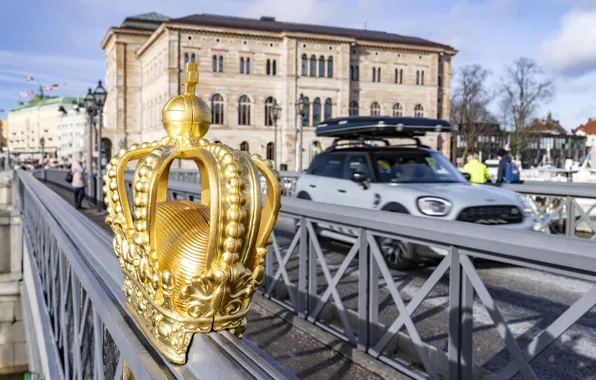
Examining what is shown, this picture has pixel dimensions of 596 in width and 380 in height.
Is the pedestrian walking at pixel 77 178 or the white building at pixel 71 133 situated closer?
the pedestrian walking at pixel 77 178

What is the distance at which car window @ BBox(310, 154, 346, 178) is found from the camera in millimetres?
9961

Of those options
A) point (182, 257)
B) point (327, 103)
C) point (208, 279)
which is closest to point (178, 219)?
point (182, 257)

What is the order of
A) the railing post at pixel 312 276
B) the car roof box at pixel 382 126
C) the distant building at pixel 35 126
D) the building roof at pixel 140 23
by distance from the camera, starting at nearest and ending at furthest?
the railing post at pixel 312 276, the car roof box at pixel 382 126, the building roof at pixel 140 23, the distant building at pixel 35 126

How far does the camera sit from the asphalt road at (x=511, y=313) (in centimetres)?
452

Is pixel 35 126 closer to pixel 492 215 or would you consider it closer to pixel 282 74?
pixel 282 74

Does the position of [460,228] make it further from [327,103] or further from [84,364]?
[327,103]

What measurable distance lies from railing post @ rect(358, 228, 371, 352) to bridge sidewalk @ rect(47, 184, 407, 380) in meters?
0.11

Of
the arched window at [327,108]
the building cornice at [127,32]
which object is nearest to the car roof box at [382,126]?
the arched window at [327,108]

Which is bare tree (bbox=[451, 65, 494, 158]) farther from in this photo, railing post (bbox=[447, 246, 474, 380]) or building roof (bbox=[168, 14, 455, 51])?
railing post (bbox=[447, 246, 474, 380])

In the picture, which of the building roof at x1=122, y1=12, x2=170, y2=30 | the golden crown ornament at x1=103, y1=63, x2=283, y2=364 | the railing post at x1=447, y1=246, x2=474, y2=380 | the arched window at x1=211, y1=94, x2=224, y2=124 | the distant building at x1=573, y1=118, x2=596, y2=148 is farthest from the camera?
the distant building at x1=573, y1=118, x2=596, y2=148

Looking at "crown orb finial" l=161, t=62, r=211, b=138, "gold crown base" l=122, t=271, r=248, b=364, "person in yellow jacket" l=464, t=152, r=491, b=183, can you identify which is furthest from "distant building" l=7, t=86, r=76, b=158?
"gold crown base" l=122, t=271, r=248, b=364

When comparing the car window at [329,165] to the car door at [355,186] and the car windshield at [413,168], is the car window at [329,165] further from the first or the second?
the car windshield at [413,168]

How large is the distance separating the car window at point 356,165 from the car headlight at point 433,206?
51.3 inches

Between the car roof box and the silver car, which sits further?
Result: the car roof box
